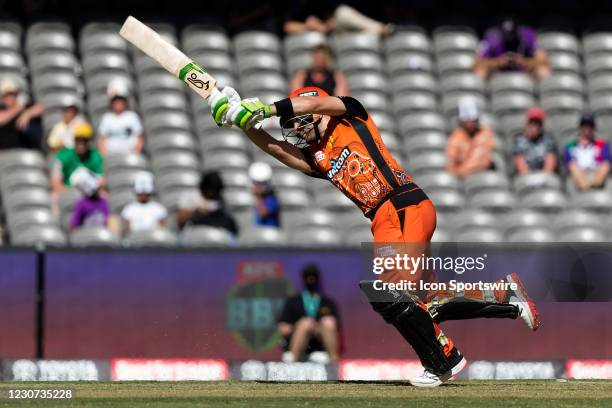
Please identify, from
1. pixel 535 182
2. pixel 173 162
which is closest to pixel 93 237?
pixel 173 162

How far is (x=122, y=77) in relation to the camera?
650 inches

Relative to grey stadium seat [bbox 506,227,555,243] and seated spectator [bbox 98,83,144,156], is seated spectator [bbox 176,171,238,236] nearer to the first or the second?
seated spectator [bbox 98,83,144,156]

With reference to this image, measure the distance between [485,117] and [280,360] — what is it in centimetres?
530

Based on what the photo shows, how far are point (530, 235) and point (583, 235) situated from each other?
0.54 meters

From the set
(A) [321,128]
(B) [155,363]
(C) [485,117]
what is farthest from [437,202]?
(A) [321,128]

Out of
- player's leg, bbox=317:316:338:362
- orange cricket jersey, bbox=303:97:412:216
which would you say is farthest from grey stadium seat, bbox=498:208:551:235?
orange cricket jersey, bbox=303:97:412:216

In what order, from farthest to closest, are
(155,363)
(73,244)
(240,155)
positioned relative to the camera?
(240,155)
(73,244)
(155,363)

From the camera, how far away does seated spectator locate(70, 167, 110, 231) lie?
14.0 m

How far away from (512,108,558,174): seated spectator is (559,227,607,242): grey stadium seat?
1.20 m

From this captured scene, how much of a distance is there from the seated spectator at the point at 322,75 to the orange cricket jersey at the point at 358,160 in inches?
247

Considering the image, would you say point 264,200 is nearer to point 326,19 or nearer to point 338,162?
point 326,19

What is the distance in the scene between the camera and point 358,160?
9242 millimetres

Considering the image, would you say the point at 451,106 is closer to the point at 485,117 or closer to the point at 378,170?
the point at 485,117

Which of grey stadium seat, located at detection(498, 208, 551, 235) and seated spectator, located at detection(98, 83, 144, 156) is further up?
seated spectator, located at detection(98, 83, 144, 156)
